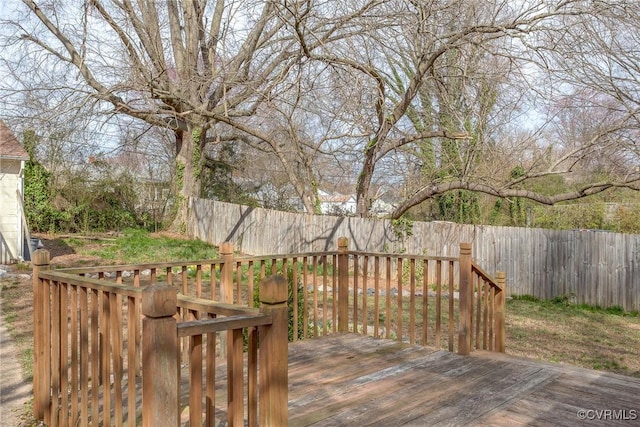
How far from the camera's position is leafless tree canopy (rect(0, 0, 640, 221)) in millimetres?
8258

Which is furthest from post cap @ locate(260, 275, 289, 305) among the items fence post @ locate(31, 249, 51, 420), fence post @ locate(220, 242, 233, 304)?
fence post @ locate(220, 242, 233, 304)

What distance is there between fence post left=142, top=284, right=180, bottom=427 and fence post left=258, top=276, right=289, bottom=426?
1.40ft

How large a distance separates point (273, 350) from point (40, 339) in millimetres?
2200

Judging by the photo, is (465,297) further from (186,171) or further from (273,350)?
(186,171)

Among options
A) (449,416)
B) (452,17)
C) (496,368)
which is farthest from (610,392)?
(452,17)

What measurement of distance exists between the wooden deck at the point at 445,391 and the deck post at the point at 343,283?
0.81 m

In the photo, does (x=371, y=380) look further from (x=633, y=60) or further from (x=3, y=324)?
(x=633, y=60)

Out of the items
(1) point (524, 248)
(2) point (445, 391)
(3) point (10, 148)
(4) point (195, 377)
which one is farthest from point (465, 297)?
(3) point (10, 148)

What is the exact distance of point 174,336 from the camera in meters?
2.04

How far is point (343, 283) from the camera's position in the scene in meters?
5.79

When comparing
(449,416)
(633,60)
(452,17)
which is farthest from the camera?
(633,60)

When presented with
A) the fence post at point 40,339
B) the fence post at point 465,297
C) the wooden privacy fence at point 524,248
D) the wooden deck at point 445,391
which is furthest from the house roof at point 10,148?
the fence post at point 465,297

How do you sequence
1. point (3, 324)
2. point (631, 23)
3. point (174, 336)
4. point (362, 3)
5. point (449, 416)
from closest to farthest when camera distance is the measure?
point (174, 336), point (449, 416), point (3, 324), point (631, 23), point (362, 3)

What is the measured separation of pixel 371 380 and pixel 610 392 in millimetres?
1740
